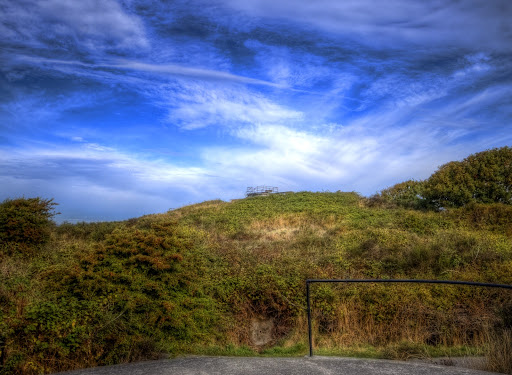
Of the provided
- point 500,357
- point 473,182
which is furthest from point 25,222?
point 473,182

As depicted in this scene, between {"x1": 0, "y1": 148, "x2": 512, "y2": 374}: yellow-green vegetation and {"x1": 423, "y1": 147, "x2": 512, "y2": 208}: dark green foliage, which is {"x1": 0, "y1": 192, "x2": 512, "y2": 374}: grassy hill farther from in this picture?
{"x1": 423, "y1": 147, "x2": 512, "y2": 208}: dark green foliage

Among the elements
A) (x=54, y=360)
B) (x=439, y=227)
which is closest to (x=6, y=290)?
(x=54, y=360)

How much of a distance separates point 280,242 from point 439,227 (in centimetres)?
813

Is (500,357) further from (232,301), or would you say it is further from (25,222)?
(25,222)

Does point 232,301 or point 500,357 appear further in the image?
point 232,301

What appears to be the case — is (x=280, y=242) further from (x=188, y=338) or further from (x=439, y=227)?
(x=188, y=338)

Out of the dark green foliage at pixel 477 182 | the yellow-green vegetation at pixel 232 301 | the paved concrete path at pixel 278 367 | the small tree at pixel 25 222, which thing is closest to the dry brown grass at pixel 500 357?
the yellow-green vegetation at pixel 232 301

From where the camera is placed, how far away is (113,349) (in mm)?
5645

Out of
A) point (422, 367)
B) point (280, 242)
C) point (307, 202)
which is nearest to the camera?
point (422, 367)

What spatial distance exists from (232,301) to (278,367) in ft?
13.8

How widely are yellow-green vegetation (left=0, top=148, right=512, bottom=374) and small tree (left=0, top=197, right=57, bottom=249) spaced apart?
19cm

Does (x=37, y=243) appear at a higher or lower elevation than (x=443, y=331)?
higher

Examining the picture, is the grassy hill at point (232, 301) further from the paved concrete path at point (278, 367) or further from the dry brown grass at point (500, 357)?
the paved concrete path at point (278, 367)

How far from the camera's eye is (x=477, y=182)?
25203 millimetres
